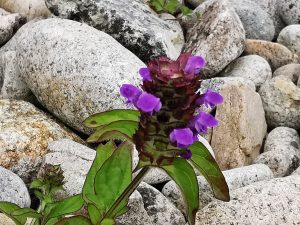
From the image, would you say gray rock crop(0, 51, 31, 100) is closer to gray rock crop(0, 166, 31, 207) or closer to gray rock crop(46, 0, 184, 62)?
gray rock crop(46, 0, 184, 62)

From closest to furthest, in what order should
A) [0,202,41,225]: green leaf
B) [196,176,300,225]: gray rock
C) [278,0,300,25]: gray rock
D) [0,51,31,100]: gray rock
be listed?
[0,202,41,225]: green leaf, [196,176,300,225]: gray rock, [0,51,31,100]: gray rock, [278,0,300,25]: gray rock

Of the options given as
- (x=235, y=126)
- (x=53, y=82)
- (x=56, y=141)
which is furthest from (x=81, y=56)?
(x=235, y=126)

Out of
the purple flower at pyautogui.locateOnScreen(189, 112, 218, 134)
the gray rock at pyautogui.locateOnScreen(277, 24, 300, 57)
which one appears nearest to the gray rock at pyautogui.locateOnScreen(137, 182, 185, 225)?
the purple flower at pyautogui.locateOnScreen(189, 112, 218, 134)

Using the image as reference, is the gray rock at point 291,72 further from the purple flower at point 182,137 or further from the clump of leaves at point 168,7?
the purple flower at point 182,137

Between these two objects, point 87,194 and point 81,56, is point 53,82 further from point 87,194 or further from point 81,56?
point 87,194

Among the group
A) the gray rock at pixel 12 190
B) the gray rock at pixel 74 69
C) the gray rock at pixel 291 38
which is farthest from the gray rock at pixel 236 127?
the gray rock at pixel 12 190

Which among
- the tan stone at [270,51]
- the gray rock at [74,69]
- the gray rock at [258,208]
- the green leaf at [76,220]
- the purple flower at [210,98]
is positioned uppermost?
the purple flower at [210,98]

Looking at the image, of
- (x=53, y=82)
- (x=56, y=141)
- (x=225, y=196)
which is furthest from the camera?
(x=53, y=82)
